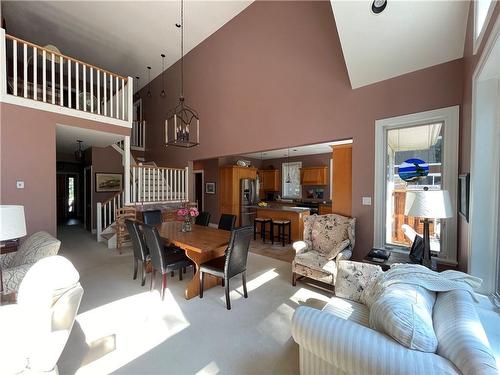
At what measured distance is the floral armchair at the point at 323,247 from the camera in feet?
9.53

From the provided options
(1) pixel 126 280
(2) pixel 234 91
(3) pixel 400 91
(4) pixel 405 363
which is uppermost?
(2) pixel 234 91

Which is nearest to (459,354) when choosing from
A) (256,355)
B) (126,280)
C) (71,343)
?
(256,355)

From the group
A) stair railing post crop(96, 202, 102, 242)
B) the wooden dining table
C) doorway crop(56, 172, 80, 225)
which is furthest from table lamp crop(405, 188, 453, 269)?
doorway crop(56, 172, 80, 225)

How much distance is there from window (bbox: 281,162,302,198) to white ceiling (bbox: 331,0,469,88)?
5.73m

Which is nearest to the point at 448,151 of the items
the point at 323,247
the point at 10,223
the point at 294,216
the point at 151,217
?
the point at 323,247

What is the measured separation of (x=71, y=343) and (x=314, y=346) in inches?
87.2

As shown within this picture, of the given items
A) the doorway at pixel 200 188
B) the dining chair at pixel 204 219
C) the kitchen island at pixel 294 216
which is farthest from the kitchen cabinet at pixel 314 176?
the dining chair at pixel 204 219

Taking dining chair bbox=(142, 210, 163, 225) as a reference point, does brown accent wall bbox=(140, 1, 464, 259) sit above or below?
above

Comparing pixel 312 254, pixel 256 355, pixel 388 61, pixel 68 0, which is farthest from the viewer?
pixel 68 0

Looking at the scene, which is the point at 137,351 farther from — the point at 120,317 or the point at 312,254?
the point at 312,254

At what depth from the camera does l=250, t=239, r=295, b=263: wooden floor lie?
4510 millimetres

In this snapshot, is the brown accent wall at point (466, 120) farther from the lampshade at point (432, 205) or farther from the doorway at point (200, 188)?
the doorway at point (200, 188)

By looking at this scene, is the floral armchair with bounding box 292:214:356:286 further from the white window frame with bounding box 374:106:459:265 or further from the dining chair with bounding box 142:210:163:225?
the dining chair with bounding box 142:210:163:225

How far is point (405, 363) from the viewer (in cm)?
96
